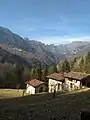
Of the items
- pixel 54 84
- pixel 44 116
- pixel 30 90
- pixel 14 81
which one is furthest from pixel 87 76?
pixel 14 81

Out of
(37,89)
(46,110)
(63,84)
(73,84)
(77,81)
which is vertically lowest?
(37,89)

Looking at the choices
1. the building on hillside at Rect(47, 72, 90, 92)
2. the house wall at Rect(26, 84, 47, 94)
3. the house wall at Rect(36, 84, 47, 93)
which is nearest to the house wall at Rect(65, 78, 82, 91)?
the building on hillside at Rect(47, 72, 90, 92)

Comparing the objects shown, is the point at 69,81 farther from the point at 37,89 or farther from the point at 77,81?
the point at 37,89

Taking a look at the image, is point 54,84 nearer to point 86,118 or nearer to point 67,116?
point 67,116

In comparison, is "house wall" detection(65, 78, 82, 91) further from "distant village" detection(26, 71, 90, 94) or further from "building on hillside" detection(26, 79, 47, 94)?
"building on hillside" detection(26, 79, 47, 94)

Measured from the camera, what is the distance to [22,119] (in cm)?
2695

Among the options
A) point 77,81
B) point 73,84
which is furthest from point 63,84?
point 77,81

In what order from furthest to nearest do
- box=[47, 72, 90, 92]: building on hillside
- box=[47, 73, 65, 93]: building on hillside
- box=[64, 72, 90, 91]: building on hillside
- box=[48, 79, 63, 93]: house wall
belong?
box=[48, 79, 63, 93]: house wall
box=[47, 73, 65, 93]: building on hillside
box=[47, 72, 90, 92]: building on hillside
box=[64, 72, 90, 91]: building on hillside

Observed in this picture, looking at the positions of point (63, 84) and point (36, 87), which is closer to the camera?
point (36, 87)

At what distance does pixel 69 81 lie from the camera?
78.3m

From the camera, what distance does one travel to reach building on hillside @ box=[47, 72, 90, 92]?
74125 millimetres

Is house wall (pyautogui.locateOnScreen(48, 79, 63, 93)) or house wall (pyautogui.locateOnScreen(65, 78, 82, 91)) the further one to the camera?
house wall (pyautogui.locateOnScreen(48, 79, 63, 93))

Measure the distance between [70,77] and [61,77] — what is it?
4.79 m

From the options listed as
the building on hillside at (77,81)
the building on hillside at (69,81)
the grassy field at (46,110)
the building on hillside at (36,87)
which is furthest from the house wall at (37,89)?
the grassy field at (46,110)
